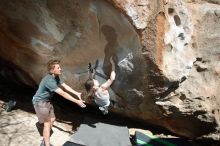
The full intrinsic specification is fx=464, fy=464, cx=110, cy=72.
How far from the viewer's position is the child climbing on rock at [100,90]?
6957 millimetres

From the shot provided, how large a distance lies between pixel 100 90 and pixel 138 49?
0.91 m

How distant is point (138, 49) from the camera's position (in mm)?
6543

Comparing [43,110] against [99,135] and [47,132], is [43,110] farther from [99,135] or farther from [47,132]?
[99,135]

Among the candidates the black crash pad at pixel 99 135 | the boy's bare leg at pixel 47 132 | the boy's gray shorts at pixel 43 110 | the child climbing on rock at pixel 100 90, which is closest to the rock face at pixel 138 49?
the child climbing on rock at pixel 100 90

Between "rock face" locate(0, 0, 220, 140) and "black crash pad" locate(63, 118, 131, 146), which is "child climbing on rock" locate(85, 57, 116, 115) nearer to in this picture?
"rock face" locate(0, 0, 220, 140)

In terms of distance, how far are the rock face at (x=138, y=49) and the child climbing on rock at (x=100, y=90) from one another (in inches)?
4.4

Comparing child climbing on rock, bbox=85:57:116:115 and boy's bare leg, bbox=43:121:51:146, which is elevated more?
child climbing on rock, bbox=85:57:116:115

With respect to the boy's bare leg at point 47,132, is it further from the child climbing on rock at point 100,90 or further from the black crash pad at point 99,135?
the child climbing on rock at point 100,90

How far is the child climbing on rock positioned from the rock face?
0.36ft

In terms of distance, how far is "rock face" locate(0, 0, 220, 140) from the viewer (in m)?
6.47

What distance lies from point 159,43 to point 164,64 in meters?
0.36

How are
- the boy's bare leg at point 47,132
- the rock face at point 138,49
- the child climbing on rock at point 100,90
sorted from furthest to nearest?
the child climbing on rock at point 100,90 → the boy's bare leg at point 47,132 → the rock face at point 138,49

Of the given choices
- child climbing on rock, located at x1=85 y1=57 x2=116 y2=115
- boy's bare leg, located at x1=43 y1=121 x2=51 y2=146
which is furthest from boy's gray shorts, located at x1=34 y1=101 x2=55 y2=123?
child climbing on rock, located at x1=85 y1=57 x2=116 y2=115

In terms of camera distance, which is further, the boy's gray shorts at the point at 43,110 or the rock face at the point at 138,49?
the boy's gray shorts at the point at 43,110
